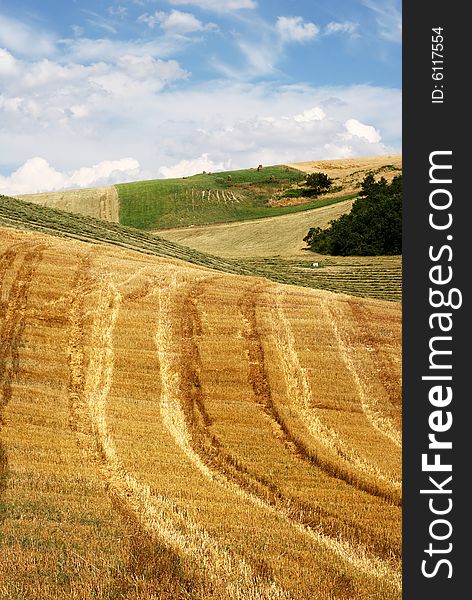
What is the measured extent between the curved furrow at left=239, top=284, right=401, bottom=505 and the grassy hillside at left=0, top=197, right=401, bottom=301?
9.80 meters

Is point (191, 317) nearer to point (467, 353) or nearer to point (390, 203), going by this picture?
point (467, 353)

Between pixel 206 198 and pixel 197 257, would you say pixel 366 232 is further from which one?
pixel 206 198

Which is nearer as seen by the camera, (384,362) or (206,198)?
(384,362)

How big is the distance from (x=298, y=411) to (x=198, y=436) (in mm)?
2187

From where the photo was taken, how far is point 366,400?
12.8 m

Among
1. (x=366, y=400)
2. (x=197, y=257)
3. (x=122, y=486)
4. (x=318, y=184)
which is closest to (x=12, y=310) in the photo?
(x=122, y=486)

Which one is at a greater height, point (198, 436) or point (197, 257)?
point (197, 257)

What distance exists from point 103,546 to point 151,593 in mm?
1039

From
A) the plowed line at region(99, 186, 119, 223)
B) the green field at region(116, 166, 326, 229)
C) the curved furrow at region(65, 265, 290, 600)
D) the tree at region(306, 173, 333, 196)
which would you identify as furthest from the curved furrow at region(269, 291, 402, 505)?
the tree at region(306, 173, 333, 196)

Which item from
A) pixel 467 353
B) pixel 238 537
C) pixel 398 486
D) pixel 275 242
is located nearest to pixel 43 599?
pixel 238 537

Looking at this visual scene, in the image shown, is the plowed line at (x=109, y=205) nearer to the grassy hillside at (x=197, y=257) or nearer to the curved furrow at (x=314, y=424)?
the grassy hillside at (x=197, y=257)

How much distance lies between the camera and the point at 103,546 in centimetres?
643

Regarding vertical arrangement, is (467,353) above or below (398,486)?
above

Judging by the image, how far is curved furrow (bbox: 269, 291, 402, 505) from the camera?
30.8 ft
